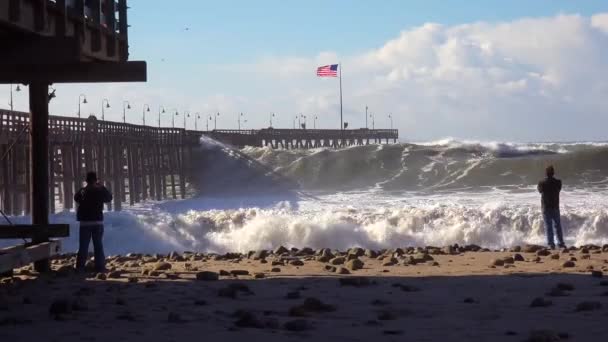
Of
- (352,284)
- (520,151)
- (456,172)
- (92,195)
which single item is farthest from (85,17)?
(520,151)

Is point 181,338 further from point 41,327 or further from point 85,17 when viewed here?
point 85,17

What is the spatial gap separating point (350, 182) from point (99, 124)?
1550 cm

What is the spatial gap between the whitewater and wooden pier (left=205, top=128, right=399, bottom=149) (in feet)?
45.8

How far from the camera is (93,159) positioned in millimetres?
34188

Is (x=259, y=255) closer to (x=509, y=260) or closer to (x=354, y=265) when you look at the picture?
(x=354, y=265)

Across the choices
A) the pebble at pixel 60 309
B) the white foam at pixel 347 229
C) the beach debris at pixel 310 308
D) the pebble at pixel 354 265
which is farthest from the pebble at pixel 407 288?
the white foam at pixel 347 229

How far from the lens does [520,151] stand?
53531 mm

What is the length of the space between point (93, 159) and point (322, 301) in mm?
26403

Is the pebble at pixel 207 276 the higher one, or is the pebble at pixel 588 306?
the pebble at pixel 588 306

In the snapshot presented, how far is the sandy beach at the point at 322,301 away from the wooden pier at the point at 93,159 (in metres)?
9.87

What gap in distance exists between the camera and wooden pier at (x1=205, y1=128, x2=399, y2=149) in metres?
71.6

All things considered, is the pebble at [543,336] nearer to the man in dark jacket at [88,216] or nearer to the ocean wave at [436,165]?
the man in dark jacket at [88,216]

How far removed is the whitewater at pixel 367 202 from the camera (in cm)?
2262

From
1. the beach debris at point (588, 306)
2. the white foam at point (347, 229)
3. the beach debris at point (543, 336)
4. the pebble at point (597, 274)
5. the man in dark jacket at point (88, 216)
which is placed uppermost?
the man in dark jacket at point (88, 216)
